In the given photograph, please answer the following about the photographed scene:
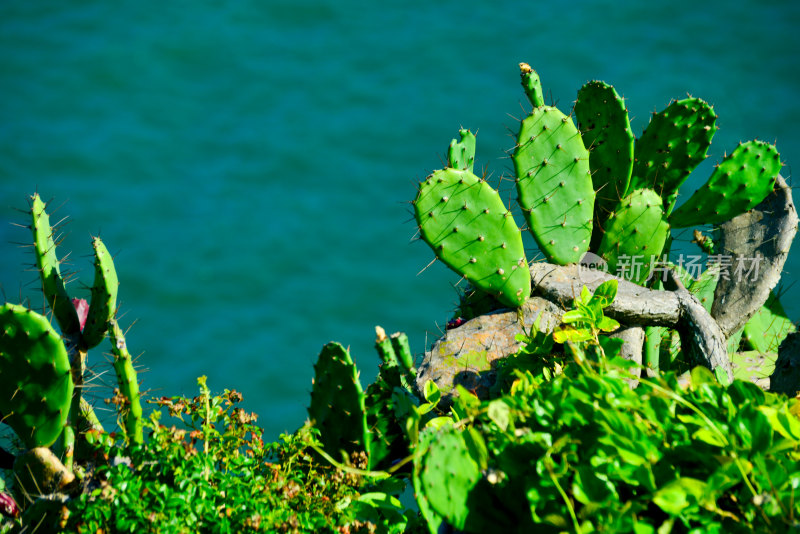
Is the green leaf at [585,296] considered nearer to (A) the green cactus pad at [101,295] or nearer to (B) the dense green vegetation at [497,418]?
(B) the dense green vegetation at [497,418]

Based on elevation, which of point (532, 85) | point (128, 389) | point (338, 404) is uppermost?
point (532, 85)

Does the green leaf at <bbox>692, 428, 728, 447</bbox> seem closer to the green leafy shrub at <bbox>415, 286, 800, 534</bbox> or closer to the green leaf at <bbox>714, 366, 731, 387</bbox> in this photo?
the green leafy shrub at <bbox>415, 286, 800, 534</bbox>

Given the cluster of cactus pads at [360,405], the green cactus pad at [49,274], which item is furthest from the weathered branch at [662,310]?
the green cactus pad at [49,274]

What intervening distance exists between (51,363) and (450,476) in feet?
3.29

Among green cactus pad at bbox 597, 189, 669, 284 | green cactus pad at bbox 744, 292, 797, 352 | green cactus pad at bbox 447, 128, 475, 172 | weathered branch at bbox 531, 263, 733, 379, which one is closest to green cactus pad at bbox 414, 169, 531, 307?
weathered branch at bbox 531, 263, 733, 379

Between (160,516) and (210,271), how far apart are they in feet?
9.62

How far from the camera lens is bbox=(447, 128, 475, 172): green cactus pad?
7.91ft

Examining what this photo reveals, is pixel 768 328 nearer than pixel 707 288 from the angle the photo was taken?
No

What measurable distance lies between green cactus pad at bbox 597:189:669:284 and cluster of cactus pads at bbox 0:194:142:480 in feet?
4.72

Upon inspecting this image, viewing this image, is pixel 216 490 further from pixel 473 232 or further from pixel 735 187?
pixel 735 187

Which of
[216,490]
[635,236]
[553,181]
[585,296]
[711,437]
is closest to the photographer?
[711,437]

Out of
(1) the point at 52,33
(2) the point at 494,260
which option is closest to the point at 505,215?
(2) the point at 494,260

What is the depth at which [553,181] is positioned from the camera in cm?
234

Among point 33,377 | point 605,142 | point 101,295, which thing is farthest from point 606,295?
point 33,377
